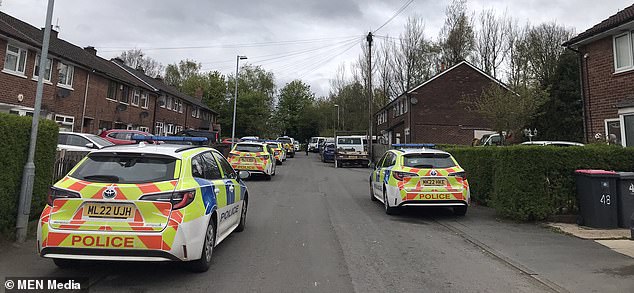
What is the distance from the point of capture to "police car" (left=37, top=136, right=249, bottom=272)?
3949 mm

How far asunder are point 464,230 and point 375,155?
24108mm

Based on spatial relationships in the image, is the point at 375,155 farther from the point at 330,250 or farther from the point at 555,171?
the point at 330,250

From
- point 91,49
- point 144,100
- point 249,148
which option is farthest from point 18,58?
point 91,49

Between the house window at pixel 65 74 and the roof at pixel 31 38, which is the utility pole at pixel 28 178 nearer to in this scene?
the roof at pixel 31 38

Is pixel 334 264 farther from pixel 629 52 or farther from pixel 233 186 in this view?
pixel 629 52

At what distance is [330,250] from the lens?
5.68m

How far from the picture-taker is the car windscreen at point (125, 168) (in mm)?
4227

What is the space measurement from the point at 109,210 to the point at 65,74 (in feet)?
67.4

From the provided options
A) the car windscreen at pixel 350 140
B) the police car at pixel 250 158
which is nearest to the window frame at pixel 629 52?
the police car at pixel 250 158

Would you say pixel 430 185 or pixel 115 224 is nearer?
pixel 115 224

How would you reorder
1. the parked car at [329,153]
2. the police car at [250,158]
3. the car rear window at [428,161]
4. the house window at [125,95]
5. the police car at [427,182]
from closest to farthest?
the police car at [427,182] → the car rear window at [428,161] → the police car at [250,158] → the house window at [125,95] → the parked car at [329,153]

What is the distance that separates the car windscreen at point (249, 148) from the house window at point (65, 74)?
1148 centimetres

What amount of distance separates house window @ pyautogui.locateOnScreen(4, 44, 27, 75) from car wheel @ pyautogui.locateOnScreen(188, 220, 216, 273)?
1697 centimetres

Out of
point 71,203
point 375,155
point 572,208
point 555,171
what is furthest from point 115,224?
point 375,155
